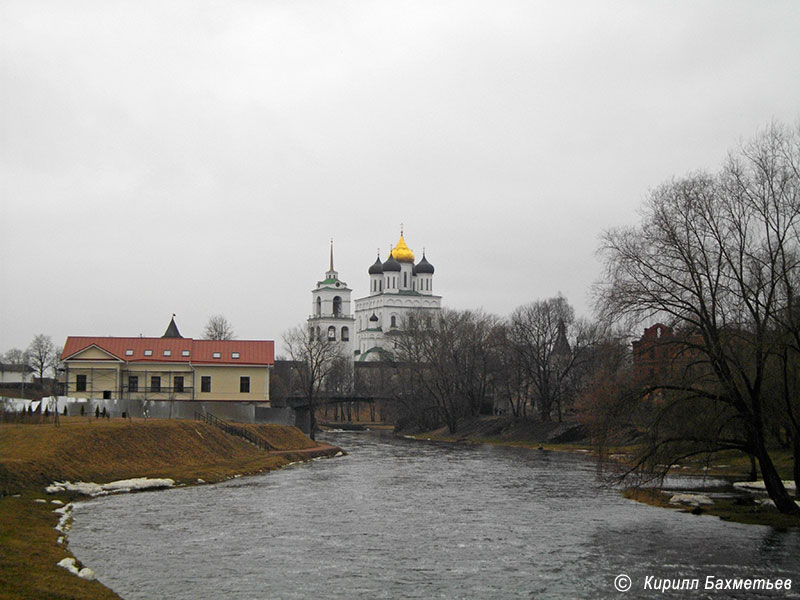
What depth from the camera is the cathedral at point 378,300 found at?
189500 millimetres

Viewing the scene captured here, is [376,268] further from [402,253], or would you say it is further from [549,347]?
[549,347]

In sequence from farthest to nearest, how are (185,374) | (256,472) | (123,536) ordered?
(185,374) → (256,472) → (123,536)

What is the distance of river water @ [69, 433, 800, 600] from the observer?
20.8 m

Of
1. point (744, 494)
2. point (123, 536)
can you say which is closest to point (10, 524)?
point (123, 536)

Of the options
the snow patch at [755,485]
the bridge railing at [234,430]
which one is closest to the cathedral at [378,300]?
the bridge railing at [234,430]

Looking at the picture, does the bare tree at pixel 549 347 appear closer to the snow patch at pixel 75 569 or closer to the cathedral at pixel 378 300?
the snow patch at pixel 75 569

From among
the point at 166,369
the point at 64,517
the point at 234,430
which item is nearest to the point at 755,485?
the point at 64,517

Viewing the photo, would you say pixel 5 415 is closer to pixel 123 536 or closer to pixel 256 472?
pixel 256 472

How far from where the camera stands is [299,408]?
9850 centimetres

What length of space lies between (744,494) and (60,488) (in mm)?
27136

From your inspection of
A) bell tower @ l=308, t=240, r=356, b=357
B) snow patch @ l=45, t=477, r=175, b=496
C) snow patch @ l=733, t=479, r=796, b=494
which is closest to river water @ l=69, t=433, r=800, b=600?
snow patch @ l=45, t=477, r=175, b=496

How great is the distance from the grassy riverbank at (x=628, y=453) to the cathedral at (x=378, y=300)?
3319 inches

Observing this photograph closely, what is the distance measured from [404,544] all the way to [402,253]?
565ft
